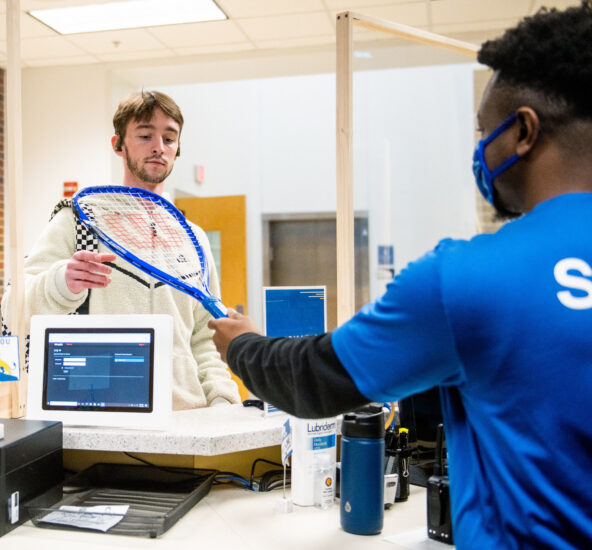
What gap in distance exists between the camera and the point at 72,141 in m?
4.80

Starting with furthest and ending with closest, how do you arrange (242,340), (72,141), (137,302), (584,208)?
(72,141) → (137,302) → (242,340) → (584,208)

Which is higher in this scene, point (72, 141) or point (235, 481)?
point (72, 141)

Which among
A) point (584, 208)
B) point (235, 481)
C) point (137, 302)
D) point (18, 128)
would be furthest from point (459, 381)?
point (18, 128)

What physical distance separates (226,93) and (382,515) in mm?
5391

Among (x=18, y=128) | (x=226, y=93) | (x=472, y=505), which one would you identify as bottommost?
(x=472, y=505)

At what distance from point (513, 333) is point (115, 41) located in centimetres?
429

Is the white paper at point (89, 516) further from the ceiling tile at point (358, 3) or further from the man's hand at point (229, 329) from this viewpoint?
the ceiling tile at point (358, 3)

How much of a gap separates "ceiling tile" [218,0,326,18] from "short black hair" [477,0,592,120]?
325 cm

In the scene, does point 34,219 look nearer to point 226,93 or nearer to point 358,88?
point 226,93

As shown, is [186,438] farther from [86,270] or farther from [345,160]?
[345,160]

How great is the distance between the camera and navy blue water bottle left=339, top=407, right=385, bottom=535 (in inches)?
49.9

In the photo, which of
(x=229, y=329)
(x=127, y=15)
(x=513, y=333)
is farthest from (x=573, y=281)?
(x=127, y=15)

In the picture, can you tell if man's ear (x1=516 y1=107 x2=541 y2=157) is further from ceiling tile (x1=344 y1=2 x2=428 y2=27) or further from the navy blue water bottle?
ceiling tile (x1=344 y1=2 x2=428 y2=27)

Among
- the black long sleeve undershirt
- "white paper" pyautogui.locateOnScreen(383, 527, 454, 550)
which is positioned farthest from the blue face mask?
"white paper" pyautogui.locateOnScreen(383, 527, 454, 550)
